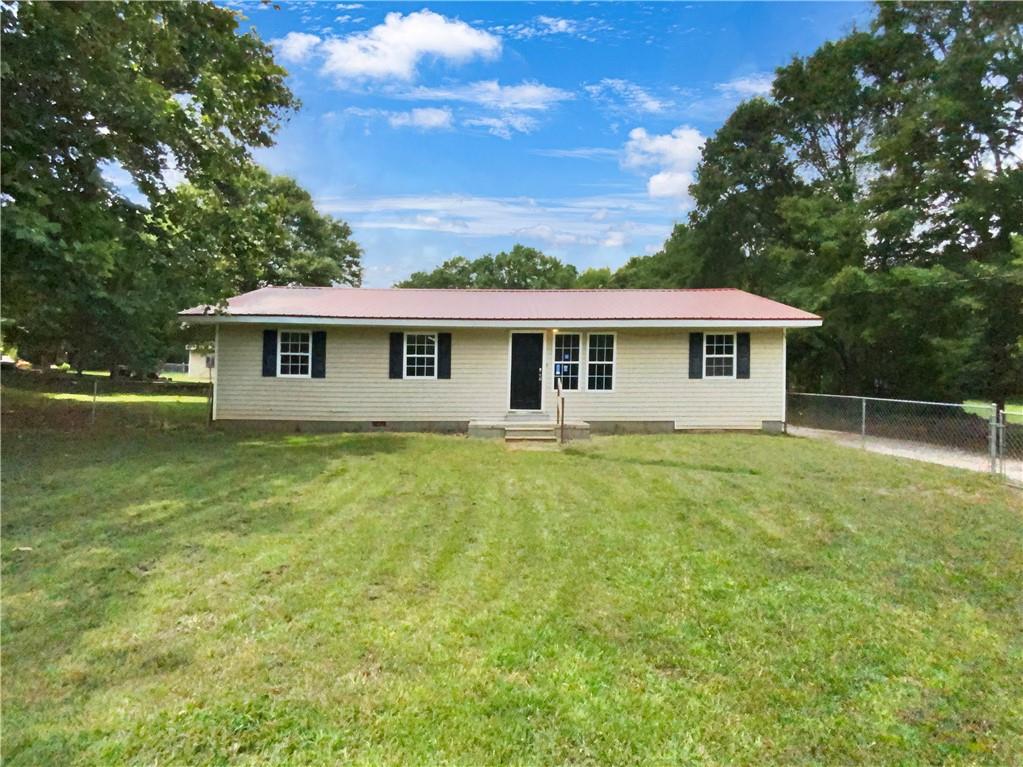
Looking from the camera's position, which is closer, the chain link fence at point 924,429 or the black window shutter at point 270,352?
the chain link fence at point 924,429

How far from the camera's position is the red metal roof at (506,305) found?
504 inches

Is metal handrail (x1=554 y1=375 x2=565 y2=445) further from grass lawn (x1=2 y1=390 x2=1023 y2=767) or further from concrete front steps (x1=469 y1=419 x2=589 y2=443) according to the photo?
grass lawn (x1=2 y1=390 x2=1023 y2=767)

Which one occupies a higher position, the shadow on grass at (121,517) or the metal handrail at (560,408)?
the metal handrail at (560,408)

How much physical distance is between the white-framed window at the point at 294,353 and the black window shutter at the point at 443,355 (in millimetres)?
2756

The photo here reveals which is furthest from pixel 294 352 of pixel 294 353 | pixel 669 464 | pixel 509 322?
pixel 669 464

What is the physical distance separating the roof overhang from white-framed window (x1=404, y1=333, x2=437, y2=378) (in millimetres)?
501

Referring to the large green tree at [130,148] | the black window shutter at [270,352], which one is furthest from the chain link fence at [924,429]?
the large green tree at [130,148]

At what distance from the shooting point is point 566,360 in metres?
13.4

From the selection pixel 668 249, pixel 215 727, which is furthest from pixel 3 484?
pixel 668 249

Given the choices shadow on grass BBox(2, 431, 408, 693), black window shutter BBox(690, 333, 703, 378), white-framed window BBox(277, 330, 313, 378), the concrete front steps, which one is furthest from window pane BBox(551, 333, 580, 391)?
white-framed window BBox(277, 330, 313, 378)

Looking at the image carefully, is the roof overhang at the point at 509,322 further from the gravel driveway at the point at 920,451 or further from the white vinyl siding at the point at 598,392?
the gravel driveway at the point at 920,451

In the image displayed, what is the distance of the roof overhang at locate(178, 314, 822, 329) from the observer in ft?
40.9

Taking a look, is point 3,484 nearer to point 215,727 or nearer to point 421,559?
point 421,559

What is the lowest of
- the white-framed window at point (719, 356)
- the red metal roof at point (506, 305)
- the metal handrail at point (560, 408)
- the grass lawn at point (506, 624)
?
the grass lawn at point (506, 624)
